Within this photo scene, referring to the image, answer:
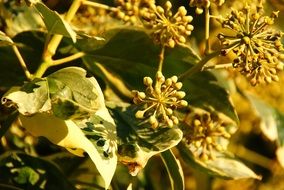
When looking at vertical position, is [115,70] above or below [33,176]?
above

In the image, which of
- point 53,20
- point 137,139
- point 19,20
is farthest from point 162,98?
point 19,20

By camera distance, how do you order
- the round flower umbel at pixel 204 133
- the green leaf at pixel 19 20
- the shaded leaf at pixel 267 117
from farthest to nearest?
the shaded leaf at pixel 267 117, the green leaf at pixel 19 20, the round flower umbel at pixel 204 133

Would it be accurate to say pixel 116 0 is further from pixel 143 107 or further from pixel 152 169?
pixel 152 169

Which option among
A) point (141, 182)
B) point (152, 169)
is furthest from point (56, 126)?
point (152, 169)

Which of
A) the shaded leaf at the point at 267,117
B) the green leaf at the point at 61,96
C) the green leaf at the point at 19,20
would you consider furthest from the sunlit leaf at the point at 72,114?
the shaded leaf at the point at 267,117

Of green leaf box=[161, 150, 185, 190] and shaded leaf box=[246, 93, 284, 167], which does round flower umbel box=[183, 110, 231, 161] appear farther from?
shaded leaf box=[246, 93, 284, 167]

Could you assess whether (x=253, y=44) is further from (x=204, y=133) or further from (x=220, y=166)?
(x=220, y=166)

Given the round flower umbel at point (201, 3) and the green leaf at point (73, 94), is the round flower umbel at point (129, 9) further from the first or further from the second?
the green leaf at point (73, 94)
